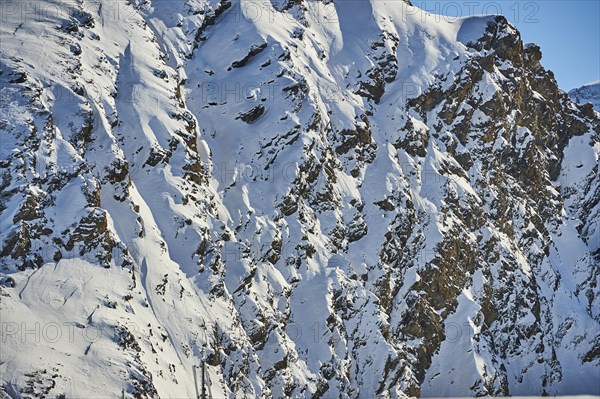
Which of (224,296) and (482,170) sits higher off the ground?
(482,170)

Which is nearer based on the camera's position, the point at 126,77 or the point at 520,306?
the point at 126,77

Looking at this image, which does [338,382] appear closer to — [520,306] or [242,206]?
[242,206]

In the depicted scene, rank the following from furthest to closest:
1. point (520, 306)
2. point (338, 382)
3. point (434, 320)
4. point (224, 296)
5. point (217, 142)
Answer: point (520, 306), point (434, 320), point (217, 142), point (338, 382), point (224, 296)

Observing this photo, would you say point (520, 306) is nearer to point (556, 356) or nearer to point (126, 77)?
point (556, 356)

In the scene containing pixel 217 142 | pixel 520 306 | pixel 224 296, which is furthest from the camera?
pixel 520 306

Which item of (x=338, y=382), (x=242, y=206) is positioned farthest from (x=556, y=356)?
(x=242, y=206)

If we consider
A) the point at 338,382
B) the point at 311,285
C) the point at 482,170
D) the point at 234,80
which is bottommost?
the point at 338,382
